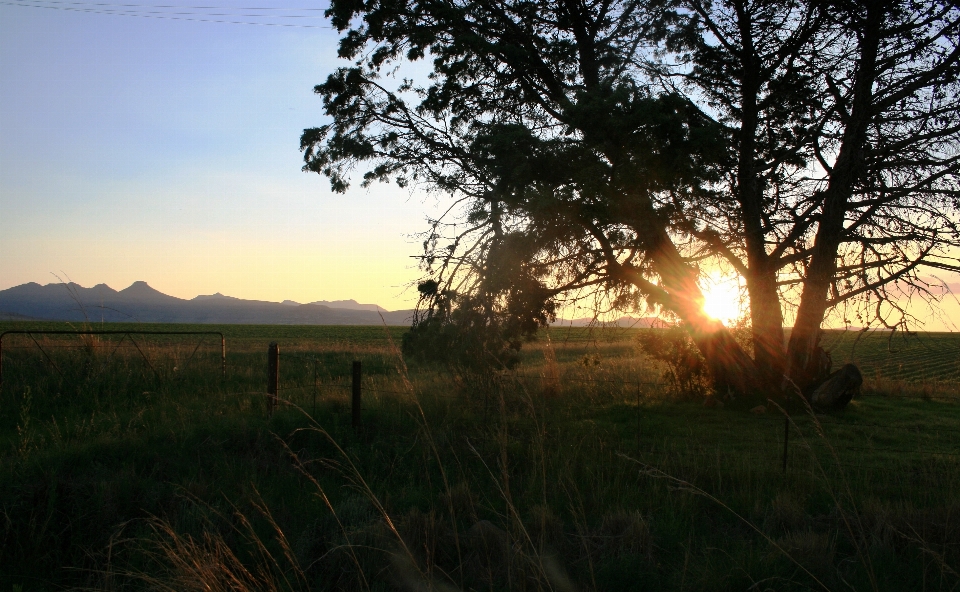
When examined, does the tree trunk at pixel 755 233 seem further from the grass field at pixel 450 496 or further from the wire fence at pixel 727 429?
the grass field at pixel 450 496

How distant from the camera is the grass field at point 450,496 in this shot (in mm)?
4641

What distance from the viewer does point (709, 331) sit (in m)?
13.4

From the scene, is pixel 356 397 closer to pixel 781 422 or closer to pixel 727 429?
pixel 727 429

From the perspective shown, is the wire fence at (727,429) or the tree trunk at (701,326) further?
the tree trunk at (701,326)

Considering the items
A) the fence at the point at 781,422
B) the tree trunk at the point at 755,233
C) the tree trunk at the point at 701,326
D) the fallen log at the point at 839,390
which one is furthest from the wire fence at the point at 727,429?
the tree trunk at the point at 755,233

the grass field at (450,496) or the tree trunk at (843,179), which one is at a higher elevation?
the tree trunk at (843,179)

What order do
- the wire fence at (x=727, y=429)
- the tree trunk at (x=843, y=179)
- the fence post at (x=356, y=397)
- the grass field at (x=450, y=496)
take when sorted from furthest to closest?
the tree trunk at (x=843, y=179), the fence post at (x=356, y=397), the wire fence at (x=727, y=429), the grass field at (x=450, y=496)

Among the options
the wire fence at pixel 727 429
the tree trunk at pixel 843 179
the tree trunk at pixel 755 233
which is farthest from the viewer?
the tree trunk at pixel 755 233

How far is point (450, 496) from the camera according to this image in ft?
14.7

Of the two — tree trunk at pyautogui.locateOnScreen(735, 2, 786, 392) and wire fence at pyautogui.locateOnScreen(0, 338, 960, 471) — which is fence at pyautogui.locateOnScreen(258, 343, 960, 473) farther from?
tree trunk at pyautogui.locateOnScreen(735, 2, 786, 392)

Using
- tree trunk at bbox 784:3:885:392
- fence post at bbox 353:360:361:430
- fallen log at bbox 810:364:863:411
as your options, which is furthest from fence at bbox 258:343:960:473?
tree trunk at bbox 784:3:885:392

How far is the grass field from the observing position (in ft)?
15.2

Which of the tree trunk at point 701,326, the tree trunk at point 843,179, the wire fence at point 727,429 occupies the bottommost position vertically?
the wire fence at point 727,429

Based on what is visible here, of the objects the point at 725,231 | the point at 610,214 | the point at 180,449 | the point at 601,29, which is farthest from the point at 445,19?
the point at 180,449
